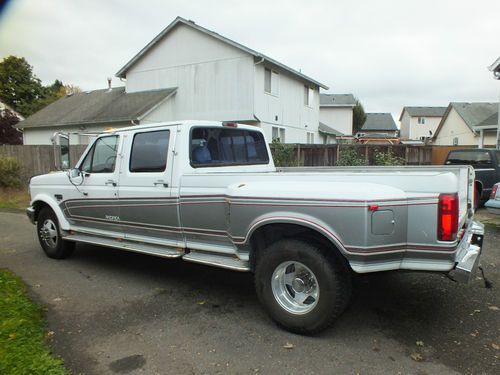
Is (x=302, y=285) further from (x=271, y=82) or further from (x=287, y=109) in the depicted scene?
(x=287, y=109)

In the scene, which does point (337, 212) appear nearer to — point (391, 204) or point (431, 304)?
point (391, 204)

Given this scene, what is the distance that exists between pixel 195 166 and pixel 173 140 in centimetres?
39

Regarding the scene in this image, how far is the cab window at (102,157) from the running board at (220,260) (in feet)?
5.68

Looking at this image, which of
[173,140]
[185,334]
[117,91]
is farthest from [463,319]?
[117,91]

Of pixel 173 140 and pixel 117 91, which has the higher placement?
pixel 117 91

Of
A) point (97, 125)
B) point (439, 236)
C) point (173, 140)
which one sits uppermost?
point (97, 125)

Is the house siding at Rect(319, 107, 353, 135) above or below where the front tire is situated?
above

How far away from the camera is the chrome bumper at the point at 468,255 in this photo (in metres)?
3.17

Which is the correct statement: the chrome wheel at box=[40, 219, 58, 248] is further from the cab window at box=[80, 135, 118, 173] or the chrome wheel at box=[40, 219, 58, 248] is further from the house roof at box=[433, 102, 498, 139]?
the house roof at box=[433, 102, 498, 139]

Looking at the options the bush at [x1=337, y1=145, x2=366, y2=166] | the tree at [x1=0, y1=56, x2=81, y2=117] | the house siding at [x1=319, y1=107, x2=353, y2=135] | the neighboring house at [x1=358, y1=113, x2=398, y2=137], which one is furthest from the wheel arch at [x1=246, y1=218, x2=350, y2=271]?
the neighboring house at [x1=358, y1=113, x2=398, y2=137]

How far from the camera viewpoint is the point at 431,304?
433 cm

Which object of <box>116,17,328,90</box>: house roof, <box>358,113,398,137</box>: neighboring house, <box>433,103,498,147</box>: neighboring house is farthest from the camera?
<box>358,113,398,137</box>: neighboring house

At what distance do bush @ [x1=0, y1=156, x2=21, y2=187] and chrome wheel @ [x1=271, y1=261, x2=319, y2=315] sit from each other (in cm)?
1336

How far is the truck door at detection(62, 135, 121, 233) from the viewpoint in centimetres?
519
